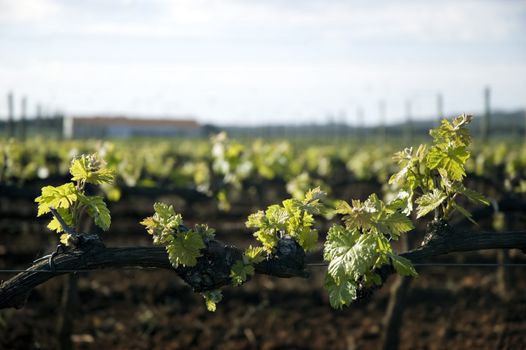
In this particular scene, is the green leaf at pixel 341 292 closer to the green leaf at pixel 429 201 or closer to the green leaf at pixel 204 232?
the green leaf at pixel 429 201

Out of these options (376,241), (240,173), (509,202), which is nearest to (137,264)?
(376,241)

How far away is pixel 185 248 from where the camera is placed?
2404 mm

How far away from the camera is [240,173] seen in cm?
661

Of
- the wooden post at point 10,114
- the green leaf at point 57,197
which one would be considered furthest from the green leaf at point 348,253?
the wooden post at point 10,114

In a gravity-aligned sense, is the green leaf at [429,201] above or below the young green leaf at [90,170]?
below

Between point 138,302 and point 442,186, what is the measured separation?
493 cm

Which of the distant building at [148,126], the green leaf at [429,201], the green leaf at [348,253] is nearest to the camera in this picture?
the green leaf at [348,253]

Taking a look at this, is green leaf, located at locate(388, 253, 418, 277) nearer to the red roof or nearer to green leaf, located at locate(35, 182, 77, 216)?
green leaf, located at locate(35, 182, 77, 216)

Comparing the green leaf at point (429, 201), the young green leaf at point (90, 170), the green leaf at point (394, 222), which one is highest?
the young green leaf at point (90, 170)

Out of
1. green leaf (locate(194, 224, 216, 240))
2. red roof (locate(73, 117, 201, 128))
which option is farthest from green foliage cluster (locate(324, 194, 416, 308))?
red roof (locate(73, 117, 201, 128))

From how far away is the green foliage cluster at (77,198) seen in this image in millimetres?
2531

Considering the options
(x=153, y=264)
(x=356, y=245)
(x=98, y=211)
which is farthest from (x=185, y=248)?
(x=356, y=245)

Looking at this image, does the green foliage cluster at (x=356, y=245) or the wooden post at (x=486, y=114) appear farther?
the wooden post at (x=486, y=114)

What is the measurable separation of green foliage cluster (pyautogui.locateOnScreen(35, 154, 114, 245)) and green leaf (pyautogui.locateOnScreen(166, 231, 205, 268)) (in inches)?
13.6
